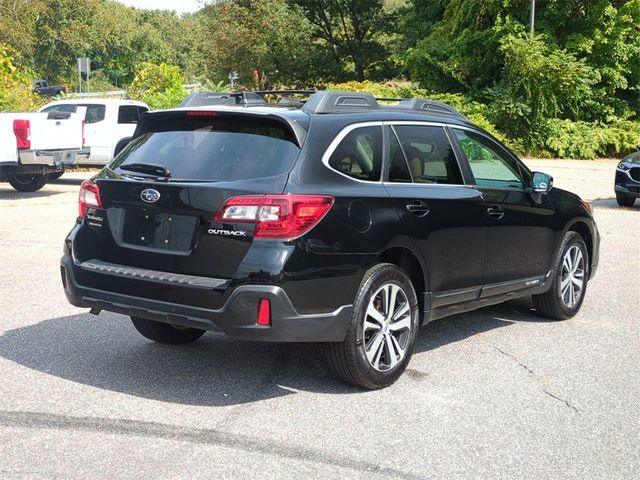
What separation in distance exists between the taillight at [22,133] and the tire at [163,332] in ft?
35.6

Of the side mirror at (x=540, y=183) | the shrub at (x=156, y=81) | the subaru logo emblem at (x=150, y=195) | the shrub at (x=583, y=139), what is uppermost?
the subaru logo emblem at (x=150, y=195)

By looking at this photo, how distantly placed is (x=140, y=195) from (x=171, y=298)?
66 cm

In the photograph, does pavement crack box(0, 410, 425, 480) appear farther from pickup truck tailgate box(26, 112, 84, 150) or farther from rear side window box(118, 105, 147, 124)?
rear side window box(118, 105, 147, 124)

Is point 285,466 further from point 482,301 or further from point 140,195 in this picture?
point 482,301

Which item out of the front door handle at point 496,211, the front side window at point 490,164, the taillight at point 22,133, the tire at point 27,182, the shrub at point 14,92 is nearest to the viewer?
the front door handle at point 496,211

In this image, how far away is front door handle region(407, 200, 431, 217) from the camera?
564cm

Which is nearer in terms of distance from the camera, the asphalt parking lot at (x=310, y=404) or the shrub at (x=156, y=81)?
the asphalt parking lot at (x=310, y=404)

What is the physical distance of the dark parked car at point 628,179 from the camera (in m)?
16.4

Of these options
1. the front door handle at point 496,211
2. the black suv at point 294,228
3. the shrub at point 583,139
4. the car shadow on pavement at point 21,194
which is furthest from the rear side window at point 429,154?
the shrub at point 583,139

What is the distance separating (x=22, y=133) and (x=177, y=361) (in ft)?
37.6

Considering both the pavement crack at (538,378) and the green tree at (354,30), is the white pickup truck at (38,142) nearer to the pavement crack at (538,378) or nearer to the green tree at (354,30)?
the pavement crack at (538,378)

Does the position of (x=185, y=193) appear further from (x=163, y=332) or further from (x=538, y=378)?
(x=538, y=378)

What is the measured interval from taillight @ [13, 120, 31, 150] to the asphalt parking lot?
29.9 ft

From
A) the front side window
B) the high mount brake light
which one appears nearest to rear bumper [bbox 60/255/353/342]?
the high mount brake light
